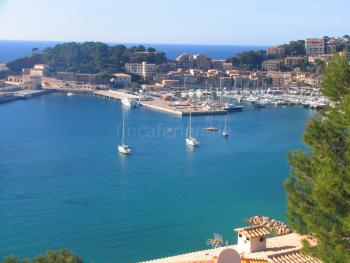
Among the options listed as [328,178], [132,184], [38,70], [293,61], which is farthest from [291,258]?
[293,61]

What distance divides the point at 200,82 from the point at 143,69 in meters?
3.21

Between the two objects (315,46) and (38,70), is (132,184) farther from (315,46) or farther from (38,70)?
(315,46)

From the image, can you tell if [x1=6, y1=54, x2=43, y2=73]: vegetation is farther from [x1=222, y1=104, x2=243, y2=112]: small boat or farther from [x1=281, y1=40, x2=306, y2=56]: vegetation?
[x1=222, y1=104, x2=243, y2=112]: small boat

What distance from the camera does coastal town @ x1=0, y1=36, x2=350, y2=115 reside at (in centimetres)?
2347

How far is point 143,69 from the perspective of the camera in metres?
30.4

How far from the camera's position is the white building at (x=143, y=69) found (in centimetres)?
3013

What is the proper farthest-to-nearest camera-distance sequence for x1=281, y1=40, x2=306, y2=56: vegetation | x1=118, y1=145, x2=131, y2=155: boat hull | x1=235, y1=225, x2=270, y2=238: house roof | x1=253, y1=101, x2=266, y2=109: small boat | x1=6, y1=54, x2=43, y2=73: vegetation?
x1=281, y1=40, x2=306, y2=56: vegetation < x1=6, y1=54, x2=43, y2=73: vegetation < x1=253, y1=101, x2=266, y2=109: small boat < x1=118, y1=145, x2=131, y2=155: boat hull < x1=235, y1=225, x2=270, y2=238: house roof

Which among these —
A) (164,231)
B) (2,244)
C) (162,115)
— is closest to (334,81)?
(164,231)

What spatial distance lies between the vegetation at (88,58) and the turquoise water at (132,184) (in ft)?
41.9

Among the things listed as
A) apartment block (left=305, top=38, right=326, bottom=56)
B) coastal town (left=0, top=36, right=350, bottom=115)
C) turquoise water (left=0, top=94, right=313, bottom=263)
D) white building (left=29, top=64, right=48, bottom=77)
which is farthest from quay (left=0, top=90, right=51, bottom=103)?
apartment block (left=305, top=38, right=326, bottom=56)

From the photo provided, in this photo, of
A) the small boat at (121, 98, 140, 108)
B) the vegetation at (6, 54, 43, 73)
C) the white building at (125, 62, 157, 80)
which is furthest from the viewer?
the vegetation at (6, 54, 43, 73)

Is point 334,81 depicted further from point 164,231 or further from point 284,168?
point 284,168

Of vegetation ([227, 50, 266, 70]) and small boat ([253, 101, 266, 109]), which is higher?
vegetation ([227, 50, 266, 70])

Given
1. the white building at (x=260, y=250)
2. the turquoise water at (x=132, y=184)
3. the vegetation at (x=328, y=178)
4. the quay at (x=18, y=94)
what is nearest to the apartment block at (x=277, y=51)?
the quay at (x=18, y=94)
